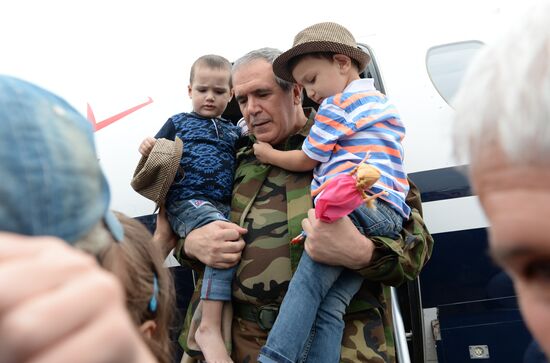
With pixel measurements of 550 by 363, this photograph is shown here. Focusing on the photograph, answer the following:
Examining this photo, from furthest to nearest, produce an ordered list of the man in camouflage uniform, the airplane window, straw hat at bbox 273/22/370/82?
the airplane window → straw hat at bbox 273/22/370/82 → the man in camouflage uniform

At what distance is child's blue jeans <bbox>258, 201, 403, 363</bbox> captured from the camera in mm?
2170

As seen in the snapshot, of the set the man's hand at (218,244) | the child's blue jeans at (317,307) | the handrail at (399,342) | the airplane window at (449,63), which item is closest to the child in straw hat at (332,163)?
the child's blue jeans at (317,307)

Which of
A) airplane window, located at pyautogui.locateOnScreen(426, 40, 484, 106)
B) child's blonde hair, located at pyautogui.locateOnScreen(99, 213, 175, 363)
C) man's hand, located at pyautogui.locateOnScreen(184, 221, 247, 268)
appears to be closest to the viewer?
child's blonde hair, located at pyautogui.locateOnScreen(99, 213, 175, 363)

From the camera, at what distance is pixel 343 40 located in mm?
2619

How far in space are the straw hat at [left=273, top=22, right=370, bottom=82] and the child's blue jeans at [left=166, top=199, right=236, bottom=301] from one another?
0.68m

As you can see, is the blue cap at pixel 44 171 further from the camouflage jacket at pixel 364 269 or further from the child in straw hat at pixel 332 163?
the camouflage jacket at pixel 364 269

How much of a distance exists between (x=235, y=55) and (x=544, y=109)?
361 centimetres

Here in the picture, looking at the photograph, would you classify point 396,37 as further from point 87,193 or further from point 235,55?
point 87,193

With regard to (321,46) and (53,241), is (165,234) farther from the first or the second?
(53,241)

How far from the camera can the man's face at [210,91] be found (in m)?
3.04

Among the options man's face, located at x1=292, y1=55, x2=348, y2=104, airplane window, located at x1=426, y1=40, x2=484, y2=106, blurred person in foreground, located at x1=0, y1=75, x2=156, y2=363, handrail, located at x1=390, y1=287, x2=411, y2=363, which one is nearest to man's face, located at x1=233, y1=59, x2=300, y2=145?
man's face, located at x1=292, y1=55, x2=348, y2=104

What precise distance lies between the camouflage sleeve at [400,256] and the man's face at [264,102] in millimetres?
714

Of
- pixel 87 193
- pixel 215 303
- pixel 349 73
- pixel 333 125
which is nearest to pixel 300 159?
pixel 333 125

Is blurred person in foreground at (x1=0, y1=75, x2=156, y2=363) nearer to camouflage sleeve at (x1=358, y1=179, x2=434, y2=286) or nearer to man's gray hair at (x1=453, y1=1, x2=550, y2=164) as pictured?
man's gray hair at (x1=453, y1=1, x2=550, y2=164)
